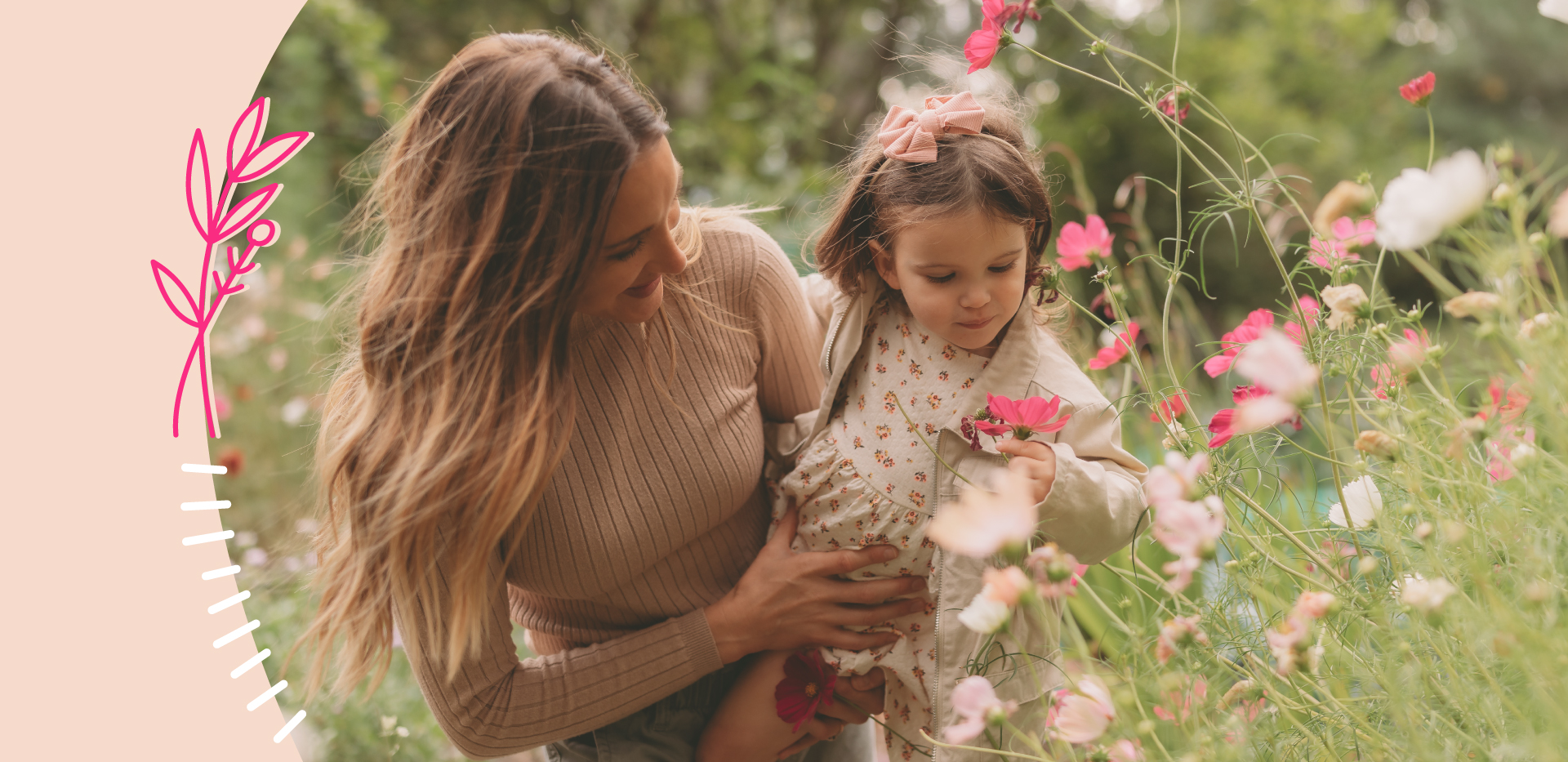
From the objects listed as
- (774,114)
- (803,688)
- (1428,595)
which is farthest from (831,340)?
(774,114)

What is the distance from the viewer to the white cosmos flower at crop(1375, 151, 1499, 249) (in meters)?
0.60

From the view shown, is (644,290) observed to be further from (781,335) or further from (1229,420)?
(1229,420)

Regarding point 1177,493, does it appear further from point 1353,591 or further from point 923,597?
point 923,597

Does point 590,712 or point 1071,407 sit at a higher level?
point 1071,407

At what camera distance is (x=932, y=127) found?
1165mm

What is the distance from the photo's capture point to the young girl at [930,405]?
1.08 m

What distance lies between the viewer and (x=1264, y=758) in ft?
2.60

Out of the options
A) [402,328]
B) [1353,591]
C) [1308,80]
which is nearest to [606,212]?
[402,328]

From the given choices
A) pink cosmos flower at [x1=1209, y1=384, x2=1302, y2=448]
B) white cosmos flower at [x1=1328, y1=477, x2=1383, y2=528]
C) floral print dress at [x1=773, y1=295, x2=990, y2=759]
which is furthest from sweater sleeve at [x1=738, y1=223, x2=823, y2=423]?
white cosmos flower at [x1=1328, y1=477, x2=1383, y2=528]

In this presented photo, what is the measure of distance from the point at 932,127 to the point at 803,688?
720mm

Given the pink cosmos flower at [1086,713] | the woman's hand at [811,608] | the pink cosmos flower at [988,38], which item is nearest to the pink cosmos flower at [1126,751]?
the pink cosmos flower at [1086,713]

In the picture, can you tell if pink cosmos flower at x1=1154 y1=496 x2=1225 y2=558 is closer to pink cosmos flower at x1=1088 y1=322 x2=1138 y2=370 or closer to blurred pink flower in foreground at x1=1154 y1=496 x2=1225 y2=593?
blurred pink flower in foreground at x1=1154 y1=496 x2=1225 y2=593

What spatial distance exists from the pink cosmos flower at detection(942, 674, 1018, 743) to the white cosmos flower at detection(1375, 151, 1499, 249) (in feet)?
1.36

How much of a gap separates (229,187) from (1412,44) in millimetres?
9557
